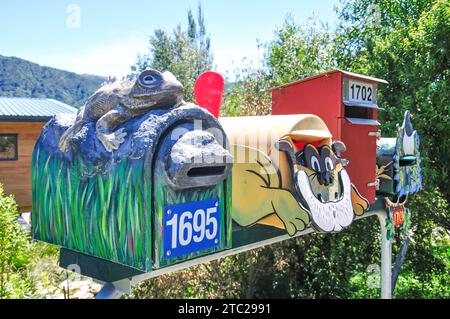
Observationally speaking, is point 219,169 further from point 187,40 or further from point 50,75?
point 50,75

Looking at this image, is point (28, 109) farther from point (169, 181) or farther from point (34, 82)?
point (34, 82)

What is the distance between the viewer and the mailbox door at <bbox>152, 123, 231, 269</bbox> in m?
1.54

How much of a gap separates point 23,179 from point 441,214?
8.01 meters

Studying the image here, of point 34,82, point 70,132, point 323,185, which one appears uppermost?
point 34,82

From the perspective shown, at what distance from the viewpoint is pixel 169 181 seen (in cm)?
155

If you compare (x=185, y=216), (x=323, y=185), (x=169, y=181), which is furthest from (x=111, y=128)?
(x=323, y=185)

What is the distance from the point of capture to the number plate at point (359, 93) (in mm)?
2822

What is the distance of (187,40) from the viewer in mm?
19688

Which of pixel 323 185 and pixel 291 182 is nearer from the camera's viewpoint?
pixel 291 182

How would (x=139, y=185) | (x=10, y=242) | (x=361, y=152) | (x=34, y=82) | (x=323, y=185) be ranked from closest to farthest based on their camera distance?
(x=139, y=185)
(x=323, y=185)
(x=361, y=152)
(x=10, y=242)
(x=34, y=82)

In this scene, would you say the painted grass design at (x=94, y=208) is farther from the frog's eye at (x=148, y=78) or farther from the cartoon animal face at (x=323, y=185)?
the cartoon animal face at (x=323, y=185)

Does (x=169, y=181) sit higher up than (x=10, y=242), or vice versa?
(x=169, y=181)

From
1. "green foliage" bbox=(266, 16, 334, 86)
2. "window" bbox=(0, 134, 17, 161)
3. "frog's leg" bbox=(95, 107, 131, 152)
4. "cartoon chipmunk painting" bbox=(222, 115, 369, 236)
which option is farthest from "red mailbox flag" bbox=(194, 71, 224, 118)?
"window" bbox=(0, 134, 17, 161)

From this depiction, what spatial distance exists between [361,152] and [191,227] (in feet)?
5.64
